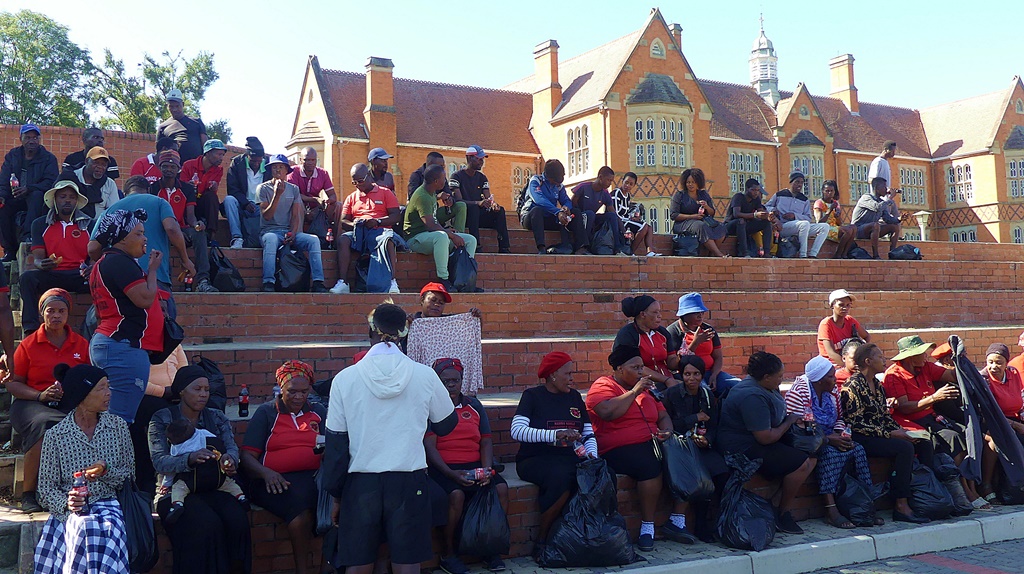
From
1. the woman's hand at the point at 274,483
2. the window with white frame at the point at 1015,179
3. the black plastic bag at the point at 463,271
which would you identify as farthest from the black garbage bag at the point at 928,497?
the window with white frame at the point at 1015,179

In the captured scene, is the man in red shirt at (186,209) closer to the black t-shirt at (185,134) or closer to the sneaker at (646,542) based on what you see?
the black t-shirt at (185,134)

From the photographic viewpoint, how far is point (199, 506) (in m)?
5.15

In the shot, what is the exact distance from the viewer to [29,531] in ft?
16.4

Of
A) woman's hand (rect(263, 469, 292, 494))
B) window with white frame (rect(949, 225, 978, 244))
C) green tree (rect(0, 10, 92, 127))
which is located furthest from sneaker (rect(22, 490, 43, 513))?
window with white frame (rect(949, 225, 978, 244))

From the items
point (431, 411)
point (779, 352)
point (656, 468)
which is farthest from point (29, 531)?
point (779, 352)

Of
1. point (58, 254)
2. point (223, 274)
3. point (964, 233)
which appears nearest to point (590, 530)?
point (223, 274)

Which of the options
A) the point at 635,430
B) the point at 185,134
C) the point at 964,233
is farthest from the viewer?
the point at 964,233

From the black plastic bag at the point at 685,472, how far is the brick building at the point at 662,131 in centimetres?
2997

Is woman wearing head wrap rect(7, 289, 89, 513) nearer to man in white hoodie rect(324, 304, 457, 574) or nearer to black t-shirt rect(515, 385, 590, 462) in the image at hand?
man in white hoodie rect(324, 304, 457, 574)

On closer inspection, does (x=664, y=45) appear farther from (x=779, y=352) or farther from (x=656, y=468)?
(x=656, y=468)

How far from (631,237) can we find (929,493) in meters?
5.74

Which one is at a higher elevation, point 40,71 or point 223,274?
point 40,71

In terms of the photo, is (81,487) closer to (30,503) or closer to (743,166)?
(30,503)

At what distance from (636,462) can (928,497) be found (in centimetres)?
270
